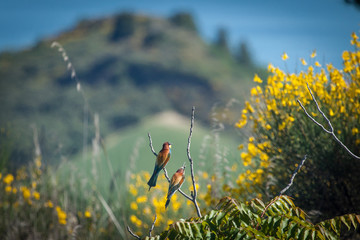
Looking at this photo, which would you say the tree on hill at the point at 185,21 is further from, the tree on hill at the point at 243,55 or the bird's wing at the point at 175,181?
the bird's wing at the point at 175,181

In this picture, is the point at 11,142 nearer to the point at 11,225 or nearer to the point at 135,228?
the point at 11,225

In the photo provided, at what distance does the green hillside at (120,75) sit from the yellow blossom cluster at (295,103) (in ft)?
Result: 51.5

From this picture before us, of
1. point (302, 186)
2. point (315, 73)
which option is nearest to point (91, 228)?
point (302, 186)

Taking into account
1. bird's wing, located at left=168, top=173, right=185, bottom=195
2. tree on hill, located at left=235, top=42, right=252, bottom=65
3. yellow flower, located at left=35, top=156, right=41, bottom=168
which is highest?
tree on hill, located at left=235, top=42, right=252, bottom=65

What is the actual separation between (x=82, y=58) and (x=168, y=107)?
355 inches

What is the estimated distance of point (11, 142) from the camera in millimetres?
3850

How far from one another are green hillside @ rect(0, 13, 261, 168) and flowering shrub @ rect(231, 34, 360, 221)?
51.7ft

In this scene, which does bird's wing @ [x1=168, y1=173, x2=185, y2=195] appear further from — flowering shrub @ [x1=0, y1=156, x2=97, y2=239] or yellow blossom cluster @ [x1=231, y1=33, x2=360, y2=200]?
flowering shrub @ [x1=0, y1=156, x2=97, y2=239]

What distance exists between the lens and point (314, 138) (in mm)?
2406

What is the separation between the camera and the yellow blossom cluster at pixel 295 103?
95.5 inches

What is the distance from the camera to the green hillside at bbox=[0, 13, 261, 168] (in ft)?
68.0

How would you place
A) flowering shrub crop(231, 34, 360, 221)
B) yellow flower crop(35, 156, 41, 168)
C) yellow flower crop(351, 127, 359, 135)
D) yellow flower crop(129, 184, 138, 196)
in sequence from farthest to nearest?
yellow flower crop(129, 184, 138, 196)
yellow flower crop(35, 156, 41, 168)
flowering shrub crop(231, 34, 360, 221)
yellow flower crop(351, 127, 359, 135)

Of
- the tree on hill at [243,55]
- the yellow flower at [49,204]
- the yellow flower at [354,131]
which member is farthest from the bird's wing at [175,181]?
the tree on hill at [243,55]

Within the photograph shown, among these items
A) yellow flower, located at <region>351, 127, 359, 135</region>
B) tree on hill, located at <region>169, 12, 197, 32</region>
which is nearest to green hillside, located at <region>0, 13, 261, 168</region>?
tree on hill, located at <region>169, 12, 197, 32</region>
